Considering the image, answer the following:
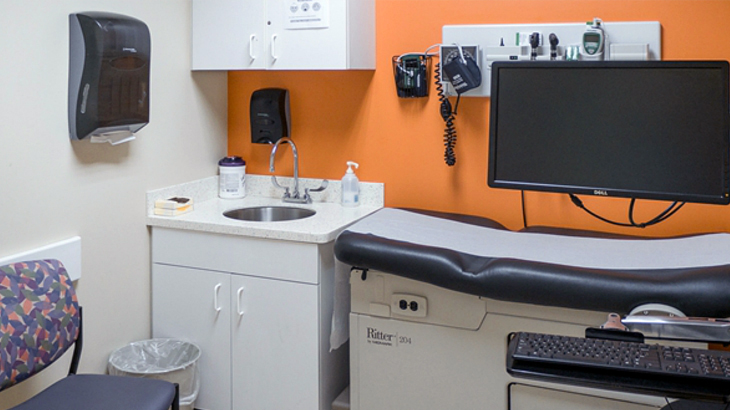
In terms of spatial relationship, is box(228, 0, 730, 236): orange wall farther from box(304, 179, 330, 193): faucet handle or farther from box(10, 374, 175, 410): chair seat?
box(10, 374, 175, 410): chair seat

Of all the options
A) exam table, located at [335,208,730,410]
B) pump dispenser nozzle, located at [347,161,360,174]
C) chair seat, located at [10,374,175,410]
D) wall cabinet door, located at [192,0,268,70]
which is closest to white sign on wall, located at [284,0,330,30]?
wall cabinet door, located at [192,0,268,70]

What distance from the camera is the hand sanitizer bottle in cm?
296

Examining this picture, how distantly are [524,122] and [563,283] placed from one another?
0.46m

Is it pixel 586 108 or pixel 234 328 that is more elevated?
pixel 586 108

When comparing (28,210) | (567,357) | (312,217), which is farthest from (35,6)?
(567,357)

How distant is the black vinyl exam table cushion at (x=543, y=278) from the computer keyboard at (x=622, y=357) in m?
0.29

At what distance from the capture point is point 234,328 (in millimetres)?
2689

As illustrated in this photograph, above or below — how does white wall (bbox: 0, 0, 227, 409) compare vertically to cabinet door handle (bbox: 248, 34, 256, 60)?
below

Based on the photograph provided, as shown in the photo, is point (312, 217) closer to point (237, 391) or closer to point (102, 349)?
point (237, 391)

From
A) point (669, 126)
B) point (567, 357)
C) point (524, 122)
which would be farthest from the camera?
point (524, 122)

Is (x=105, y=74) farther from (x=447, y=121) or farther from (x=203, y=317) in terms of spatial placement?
(x=447, y=121)

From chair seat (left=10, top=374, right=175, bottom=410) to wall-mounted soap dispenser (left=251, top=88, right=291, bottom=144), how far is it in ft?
4.18

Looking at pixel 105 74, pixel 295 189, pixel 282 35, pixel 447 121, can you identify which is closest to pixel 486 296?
pixel 447 121

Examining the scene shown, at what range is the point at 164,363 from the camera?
9.05 feet
